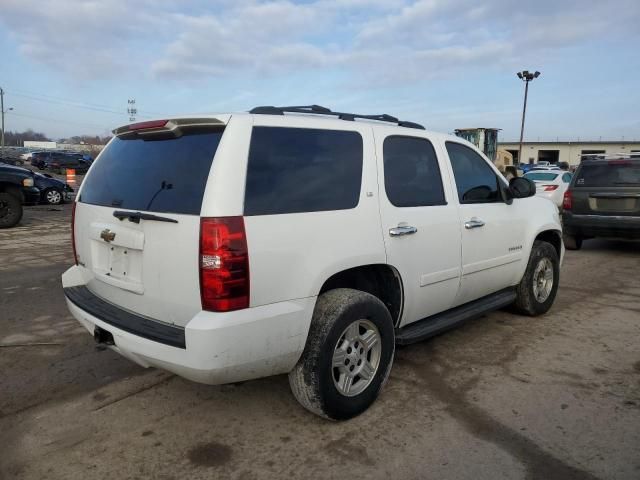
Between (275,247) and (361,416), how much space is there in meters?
1.31

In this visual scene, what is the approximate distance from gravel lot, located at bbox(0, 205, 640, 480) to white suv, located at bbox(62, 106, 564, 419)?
324 millimetres

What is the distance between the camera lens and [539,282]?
5250mm

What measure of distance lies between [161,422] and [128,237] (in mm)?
1183

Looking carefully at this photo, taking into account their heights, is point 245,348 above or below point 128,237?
below

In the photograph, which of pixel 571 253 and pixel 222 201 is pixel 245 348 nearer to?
pixel 222 201

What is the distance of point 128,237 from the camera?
2883 mm

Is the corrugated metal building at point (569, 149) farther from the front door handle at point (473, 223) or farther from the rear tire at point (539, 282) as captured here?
the front door handle at point (473, 223)

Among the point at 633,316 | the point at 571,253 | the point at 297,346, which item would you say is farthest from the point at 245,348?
the point at 571,253

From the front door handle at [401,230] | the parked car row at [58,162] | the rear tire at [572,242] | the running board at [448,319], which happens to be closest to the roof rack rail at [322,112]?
the front door handle at [401,230]

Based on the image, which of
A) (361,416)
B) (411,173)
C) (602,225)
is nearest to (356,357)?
(361,416)

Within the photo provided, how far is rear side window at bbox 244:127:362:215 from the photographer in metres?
2.71

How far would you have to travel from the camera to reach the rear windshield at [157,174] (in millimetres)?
2688

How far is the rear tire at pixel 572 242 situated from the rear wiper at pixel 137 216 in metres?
8.57

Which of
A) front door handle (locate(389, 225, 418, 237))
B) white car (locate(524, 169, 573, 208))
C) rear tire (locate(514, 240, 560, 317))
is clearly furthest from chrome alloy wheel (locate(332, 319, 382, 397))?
white car (locate(524, 169, 573, 208))
